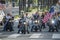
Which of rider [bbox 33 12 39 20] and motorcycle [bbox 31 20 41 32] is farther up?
rider [bbox 33 12 39 20]

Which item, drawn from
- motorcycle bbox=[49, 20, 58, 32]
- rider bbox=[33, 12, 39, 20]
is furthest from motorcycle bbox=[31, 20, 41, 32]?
motorcycle bbox=[49, 20, 58, 32]

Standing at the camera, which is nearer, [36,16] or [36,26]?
[36,26]

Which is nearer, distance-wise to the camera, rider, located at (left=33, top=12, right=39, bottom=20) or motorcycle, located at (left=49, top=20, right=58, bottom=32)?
motorcycle, located at (left=49, top=20, right=58, bottom=32)

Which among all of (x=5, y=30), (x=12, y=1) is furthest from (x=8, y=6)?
(x=5, y=30)

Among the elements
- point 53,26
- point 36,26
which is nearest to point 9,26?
point 36,26

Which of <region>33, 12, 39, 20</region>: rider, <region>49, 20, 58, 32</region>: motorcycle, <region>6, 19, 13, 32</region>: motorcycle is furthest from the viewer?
<region>33, 12, 39, 20</region>: rider

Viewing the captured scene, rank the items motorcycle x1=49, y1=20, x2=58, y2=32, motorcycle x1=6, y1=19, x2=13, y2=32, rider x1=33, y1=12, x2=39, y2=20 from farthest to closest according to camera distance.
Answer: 1. rider x1=33, y1=12, x2=39, y2=20
2. motorcycle x1=6, y1=19, x2=13, y2=32
3. motorcycle x1=49, y1=20, x2=58, y2=32

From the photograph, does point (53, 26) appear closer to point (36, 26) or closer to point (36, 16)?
point (36, 26)

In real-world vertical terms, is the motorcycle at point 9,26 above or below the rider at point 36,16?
below

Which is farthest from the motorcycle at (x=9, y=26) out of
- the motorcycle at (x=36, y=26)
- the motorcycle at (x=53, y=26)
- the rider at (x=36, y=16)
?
the motorcycle at (x=53, y=26)

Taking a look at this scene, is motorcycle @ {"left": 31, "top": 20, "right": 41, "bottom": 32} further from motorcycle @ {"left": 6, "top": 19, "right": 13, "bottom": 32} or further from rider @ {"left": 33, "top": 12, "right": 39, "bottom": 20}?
motorcycle @ {"left": 6, "top": 19, "right": 13, "bottom": 32}

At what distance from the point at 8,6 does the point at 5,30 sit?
2267 mm

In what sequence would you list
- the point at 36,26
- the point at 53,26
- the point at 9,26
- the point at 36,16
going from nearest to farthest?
the point at 36,26, the point at 53,26, the point at 9,26, the point at 36,16

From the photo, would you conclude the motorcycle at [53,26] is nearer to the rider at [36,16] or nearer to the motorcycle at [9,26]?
the rider at [36,16]
